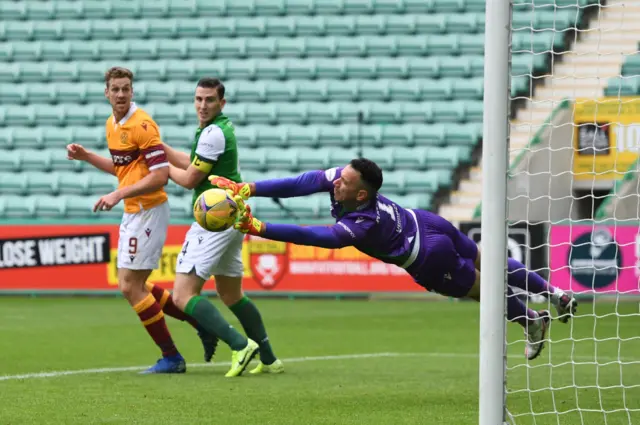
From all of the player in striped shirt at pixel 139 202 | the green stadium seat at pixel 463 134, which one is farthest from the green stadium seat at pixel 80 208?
the player in striped shirt at pixel 139 202

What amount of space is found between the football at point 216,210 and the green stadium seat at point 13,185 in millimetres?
14519

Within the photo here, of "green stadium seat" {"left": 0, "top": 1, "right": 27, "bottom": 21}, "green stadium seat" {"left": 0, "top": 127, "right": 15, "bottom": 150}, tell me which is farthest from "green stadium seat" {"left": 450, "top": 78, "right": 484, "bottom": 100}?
"green stadium seat" {"left": 0, "top": 1, "right": 27, "bottom": 21}

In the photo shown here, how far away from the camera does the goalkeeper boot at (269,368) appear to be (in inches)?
337

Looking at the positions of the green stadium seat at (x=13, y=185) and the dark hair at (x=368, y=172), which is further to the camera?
the green stadium seat at (x=13, y=185)

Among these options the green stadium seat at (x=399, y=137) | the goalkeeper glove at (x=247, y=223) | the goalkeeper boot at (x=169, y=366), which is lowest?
the goalkeeper boot at (x=169, y=366)

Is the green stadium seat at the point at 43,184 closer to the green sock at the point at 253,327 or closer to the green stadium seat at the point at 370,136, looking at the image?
the green stadium seat at the point at 370,136

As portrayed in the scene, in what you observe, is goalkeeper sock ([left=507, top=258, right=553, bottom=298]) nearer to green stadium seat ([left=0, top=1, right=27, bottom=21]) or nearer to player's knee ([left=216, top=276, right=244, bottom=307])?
player's knee ([left=216, top=276, right=244, bottom=307])

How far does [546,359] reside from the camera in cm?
969

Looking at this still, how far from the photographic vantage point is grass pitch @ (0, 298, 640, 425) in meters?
6.23

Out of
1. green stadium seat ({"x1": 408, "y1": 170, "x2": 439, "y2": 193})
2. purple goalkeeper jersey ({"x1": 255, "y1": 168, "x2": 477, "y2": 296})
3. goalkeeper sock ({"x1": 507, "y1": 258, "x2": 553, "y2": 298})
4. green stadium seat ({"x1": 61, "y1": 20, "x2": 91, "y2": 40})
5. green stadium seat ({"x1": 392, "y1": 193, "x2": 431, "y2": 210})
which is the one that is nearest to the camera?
purple goalkeeper jersey ({"x1": 255, "y1": 168, "x2": 477, "y2": 296})

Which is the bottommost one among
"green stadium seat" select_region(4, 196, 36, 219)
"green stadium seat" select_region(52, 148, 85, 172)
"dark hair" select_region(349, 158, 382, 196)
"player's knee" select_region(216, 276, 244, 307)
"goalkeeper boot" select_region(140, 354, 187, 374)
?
"green stadium seat" select_region(4, 196, 36, 219)

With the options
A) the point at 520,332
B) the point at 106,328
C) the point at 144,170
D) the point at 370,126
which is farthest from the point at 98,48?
the point at 144,170

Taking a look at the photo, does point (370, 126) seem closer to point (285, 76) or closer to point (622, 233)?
point (285, 76)

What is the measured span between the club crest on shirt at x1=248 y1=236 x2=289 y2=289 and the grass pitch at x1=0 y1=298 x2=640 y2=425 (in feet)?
7.38
